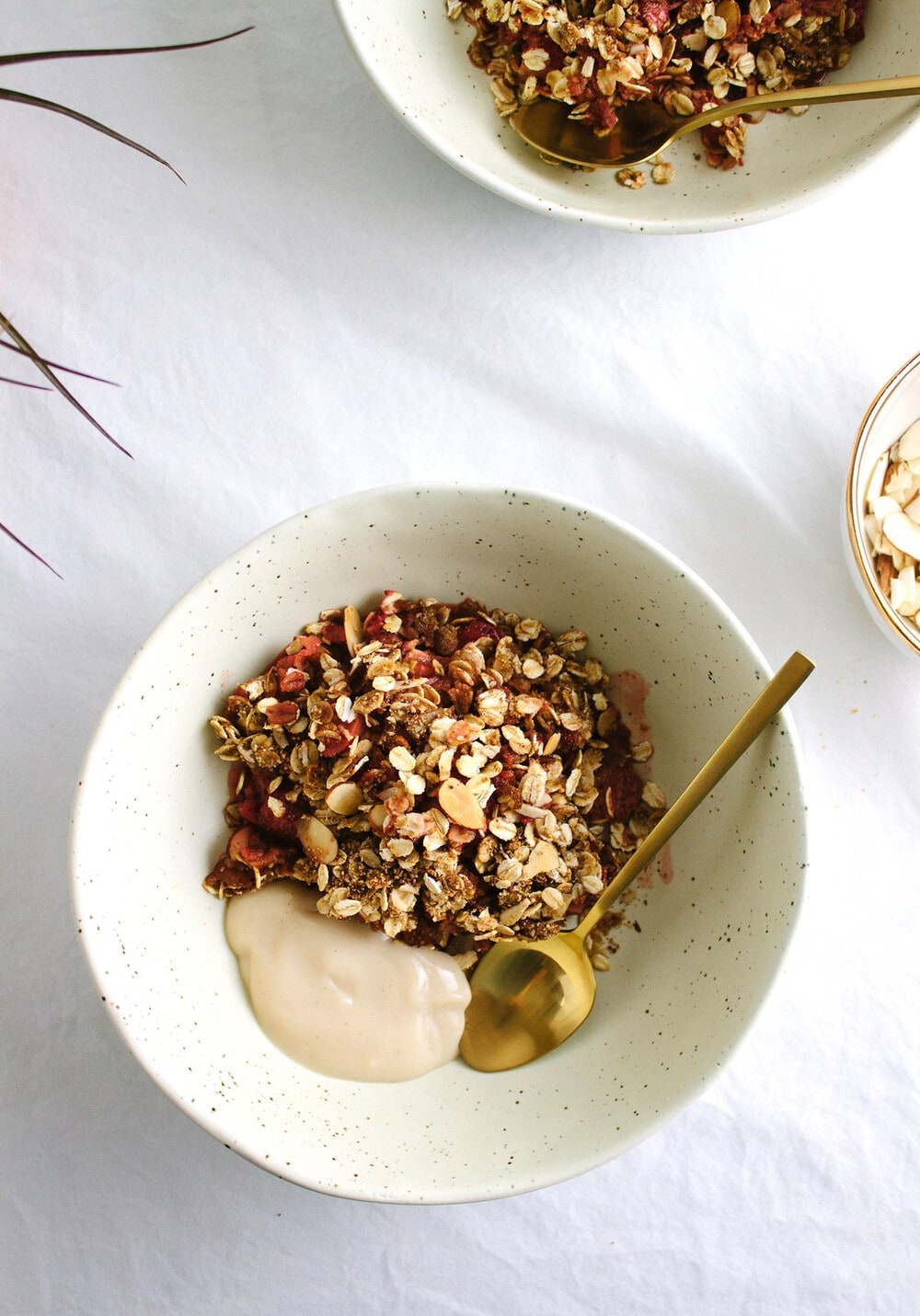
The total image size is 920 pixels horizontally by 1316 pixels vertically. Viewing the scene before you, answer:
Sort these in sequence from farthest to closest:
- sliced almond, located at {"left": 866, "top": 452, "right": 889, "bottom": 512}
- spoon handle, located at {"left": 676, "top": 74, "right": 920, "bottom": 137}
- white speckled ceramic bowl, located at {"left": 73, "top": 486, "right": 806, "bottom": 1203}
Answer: sliced almond, located at {"left": 866, "top": 452, "right": 889, "bottom": 512}
spoon handle, located at {"left": 676, "top": 74, "right": 920, "bottom": 137}
white speckled ceramic bowl, located at {"left": 73, "top": 486, "right": 806, "bottom": 1203}

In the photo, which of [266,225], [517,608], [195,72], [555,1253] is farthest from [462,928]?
[195,72]

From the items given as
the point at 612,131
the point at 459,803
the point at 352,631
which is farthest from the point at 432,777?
the point at 612,131

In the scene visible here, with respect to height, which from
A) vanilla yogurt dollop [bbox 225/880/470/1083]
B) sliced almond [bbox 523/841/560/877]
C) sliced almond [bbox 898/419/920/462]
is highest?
sliced almond [bbox 898/419/920/462]

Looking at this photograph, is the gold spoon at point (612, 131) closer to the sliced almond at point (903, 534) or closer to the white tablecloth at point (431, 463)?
the white tablecloth at point (431, 463)

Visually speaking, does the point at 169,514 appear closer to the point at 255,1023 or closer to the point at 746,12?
the point at 255,1023

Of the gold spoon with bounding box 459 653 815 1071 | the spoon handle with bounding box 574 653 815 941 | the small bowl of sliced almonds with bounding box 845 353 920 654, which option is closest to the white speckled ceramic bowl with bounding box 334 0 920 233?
the small bowl of sliced almonds with bounding box 845 353 920 654

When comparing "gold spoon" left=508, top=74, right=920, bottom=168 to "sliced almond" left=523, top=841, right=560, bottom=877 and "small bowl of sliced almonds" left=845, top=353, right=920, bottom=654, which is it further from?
"sliced almond" left=523, top=841, right=560, bottom=877
